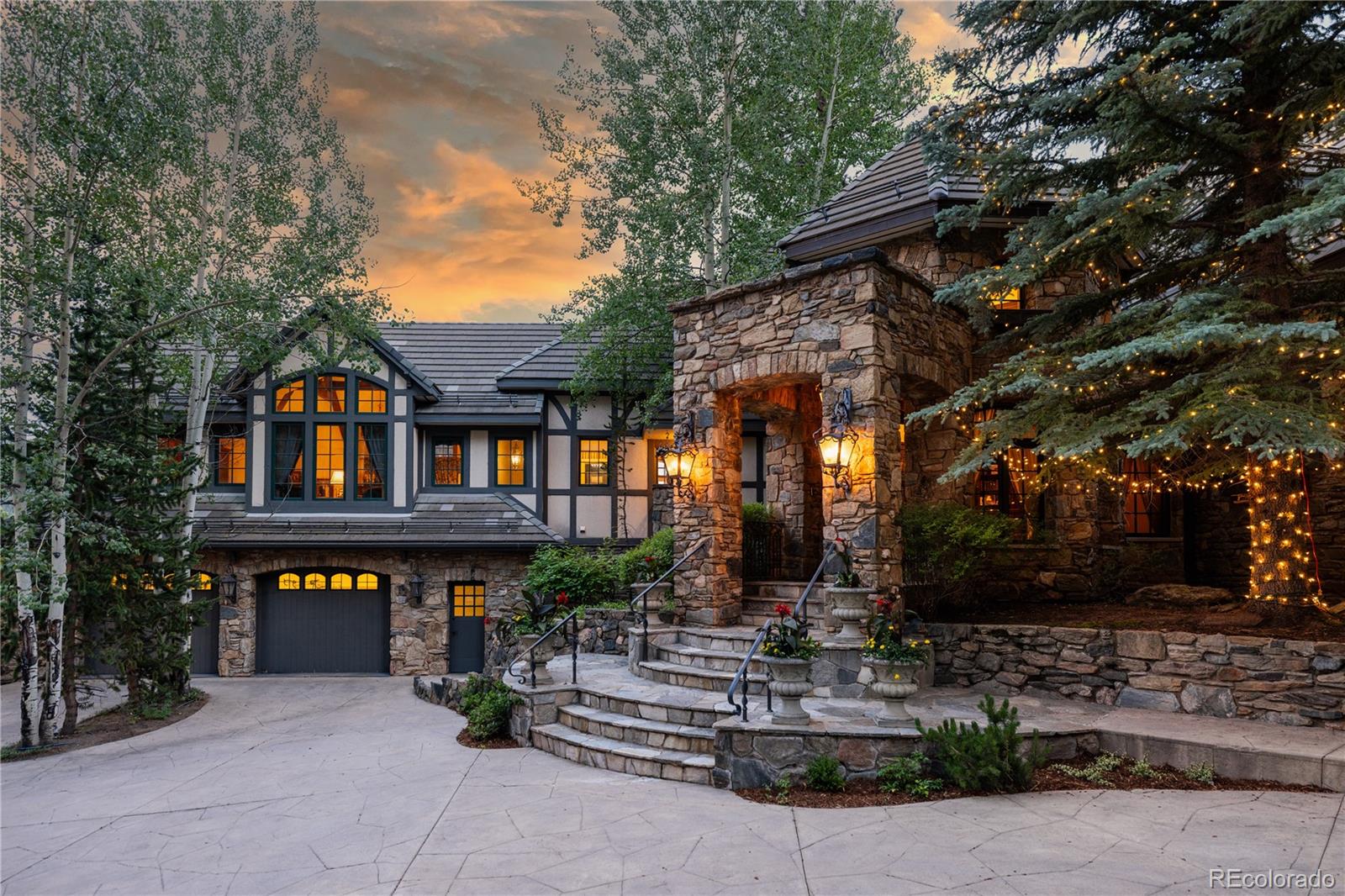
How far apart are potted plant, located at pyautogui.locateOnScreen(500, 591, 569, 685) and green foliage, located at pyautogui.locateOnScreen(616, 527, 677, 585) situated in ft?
3.69

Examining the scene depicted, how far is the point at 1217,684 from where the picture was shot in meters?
7.22

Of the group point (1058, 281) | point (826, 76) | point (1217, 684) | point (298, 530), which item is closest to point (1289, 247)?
point (1058, 281)

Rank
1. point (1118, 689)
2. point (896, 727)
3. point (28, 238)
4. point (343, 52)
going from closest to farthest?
1. point (896, 727)
2. point (1118, 689)
3. point (28, 238)
4. point (343, 52)

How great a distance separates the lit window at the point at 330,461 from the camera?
1518 centimetres

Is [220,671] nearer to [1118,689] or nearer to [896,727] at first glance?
[896,727]

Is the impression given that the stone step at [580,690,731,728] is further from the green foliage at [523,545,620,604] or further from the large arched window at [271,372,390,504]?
the large arched window at [271,372,390,504]

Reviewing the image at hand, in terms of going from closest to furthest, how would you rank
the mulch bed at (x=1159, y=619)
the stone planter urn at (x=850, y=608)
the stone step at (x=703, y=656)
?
the mulch bed at (x=1159, y=619) < the stone planter urn at (x=850, y=608) < the stone step at (x=703, y=656)

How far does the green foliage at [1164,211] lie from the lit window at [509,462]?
982 cm

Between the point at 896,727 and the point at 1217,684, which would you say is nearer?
the point at 896,727

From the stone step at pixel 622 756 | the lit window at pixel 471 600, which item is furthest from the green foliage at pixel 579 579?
the stone step at pixel 622 756

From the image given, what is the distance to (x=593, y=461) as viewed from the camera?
16.0 m

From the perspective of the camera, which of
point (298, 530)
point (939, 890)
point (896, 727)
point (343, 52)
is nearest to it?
point (939, 890)

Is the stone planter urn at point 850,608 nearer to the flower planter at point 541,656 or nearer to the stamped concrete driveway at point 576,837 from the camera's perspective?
the stamped concrete driveway at point 576,837

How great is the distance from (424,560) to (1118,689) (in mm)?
12053
